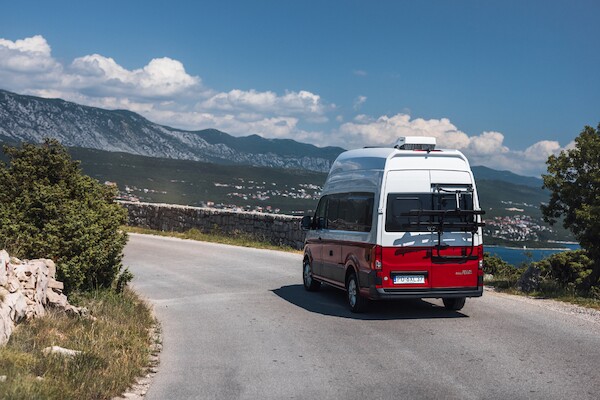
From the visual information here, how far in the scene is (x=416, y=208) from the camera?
36.6ft

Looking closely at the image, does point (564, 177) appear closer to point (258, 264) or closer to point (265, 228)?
point (258, 264)

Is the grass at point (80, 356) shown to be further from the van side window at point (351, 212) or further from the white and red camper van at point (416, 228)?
the van side window at point (351, 212)

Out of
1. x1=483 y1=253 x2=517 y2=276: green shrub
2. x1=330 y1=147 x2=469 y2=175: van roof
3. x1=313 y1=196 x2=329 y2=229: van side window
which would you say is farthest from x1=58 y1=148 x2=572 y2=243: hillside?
x1=330 y1=147 x2=469 y2=175: van roof

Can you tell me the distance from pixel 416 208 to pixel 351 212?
142 centimetres

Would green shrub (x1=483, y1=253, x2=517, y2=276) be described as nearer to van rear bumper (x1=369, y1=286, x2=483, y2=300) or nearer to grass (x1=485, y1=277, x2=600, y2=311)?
grass (x1=485, y1=277, x2=600, y2=311)

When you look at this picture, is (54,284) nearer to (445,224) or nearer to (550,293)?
(445,224)

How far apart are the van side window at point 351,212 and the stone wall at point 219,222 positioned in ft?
36.1

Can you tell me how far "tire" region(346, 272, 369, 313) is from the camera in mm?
11523

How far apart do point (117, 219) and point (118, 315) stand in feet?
8.31

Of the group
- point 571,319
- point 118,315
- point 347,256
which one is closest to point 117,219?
point 118,315

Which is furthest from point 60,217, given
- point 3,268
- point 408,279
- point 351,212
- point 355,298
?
point 408,279

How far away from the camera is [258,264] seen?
1956cm

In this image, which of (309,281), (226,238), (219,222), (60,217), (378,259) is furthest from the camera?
(219,222)

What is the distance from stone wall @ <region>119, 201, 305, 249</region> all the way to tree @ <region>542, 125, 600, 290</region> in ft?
34.1
